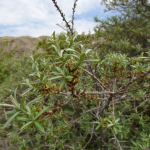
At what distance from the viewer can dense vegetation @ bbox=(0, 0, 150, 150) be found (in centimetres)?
74

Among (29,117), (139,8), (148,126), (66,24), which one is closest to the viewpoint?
(29,117)

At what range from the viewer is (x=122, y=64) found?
120 centimetres

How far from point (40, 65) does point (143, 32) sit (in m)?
3.57

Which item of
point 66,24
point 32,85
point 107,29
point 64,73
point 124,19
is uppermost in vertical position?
point 124,19

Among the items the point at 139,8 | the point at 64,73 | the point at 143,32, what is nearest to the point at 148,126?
the point at 64,73

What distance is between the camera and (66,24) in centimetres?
128

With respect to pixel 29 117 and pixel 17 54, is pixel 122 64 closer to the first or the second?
pixel 29 117

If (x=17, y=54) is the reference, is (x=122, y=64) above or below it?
below

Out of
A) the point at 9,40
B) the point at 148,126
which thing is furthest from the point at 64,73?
the point at 9,40

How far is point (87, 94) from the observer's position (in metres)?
1.14

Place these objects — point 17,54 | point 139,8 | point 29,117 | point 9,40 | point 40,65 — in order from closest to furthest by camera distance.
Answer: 1. point 29,117
2. point 40,65
3. point 139,8
4. point 17,54
5. point 9,40

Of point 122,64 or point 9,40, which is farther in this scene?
point 9,40

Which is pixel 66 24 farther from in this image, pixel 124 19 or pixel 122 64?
pixel 124 19

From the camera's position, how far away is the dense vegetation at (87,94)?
2.43 ft
